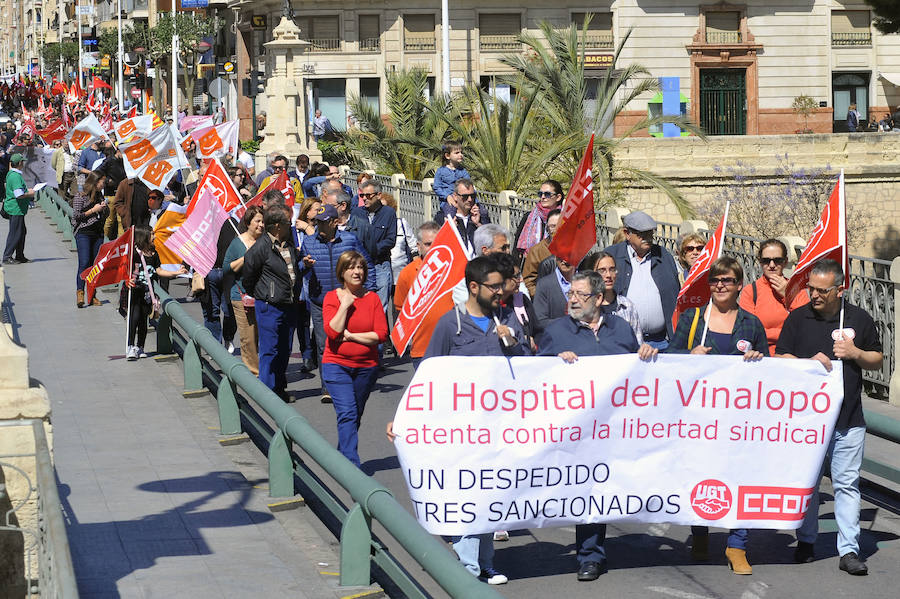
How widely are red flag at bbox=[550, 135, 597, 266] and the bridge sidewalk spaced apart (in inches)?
107

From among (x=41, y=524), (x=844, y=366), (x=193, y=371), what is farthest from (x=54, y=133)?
(x=41, y=524)

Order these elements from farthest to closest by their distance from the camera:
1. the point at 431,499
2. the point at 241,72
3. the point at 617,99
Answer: the point at 241,72 → the point at 617,99 → the point at 431,499

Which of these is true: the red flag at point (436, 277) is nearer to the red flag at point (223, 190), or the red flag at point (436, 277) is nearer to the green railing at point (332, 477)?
the green railing at point (332, 477)

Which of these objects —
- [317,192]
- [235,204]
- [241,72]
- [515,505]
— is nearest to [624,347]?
[515,505]

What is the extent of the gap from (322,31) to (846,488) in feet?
162

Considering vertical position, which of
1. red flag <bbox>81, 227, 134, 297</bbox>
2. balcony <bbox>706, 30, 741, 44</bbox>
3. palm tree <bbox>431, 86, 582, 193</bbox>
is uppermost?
balcony <bbox>706, 30, 741, 44</bbox>

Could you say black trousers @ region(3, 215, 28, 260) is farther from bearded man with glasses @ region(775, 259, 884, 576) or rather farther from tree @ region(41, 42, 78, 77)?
tree @ region(41, 42, 78, 77)

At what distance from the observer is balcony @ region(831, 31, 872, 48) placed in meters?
57.5

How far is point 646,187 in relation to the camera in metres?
33.0

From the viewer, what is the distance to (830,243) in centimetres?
836

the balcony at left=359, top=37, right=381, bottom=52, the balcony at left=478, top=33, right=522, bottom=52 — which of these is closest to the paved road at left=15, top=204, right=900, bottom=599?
the balcony at left=359, top=37, right=381, bottom=52

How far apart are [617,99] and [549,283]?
154 ft

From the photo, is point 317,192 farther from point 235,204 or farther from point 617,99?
point 617,99

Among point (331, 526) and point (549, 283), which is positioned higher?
point (549, 283)
